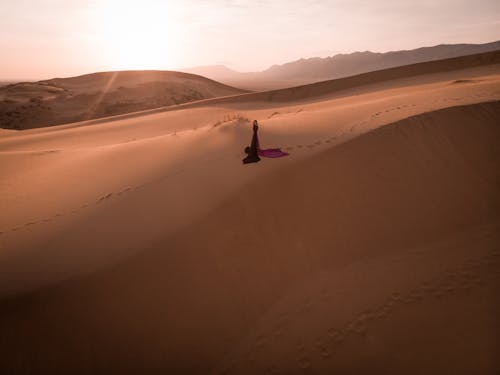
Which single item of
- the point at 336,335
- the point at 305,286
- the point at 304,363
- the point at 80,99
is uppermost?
the point at 80,99

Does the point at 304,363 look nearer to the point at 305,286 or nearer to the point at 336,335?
the point at 336,335

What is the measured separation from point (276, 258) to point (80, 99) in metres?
30.5

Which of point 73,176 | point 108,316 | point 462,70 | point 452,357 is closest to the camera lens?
point 452,357

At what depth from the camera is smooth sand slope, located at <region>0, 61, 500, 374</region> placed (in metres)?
3.13

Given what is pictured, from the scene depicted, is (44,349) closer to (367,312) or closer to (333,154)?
(367,312)

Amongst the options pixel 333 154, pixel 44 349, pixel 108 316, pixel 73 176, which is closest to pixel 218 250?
pixel 108 316

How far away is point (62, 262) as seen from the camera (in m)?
3.76

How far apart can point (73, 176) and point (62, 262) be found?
3.34 metres

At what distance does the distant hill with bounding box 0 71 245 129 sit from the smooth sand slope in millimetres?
21973

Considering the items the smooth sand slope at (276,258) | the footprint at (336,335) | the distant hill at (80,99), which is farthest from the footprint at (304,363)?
the distant hill at (80,99)

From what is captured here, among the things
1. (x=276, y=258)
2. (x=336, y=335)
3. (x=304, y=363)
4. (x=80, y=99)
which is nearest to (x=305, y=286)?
(x=276, y=258)

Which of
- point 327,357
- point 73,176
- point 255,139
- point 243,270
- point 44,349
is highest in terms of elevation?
point 255,139

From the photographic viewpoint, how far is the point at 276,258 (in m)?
4.02

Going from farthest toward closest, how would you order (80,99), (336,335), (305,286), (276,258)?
(80,99)
(276,258)
(305,286)
(336,335)
